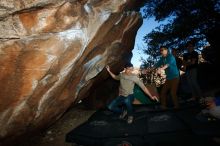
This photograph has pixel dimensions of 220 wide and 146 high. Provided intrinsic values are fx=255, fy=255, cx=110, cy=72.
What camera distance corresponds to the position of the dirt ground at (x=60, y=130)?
7.11 meters

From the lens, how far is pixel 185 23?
1166 cm

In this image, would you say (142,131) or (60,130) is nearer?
(142,131)

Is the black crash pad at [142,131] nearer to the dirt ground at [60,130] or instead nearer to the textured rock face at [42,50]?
the dirt ground at [60,130]

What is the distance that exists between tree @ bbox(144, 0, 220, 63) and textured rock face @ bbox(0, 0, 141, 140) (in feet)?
16.6

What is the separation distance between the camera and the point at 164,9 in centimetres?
1213

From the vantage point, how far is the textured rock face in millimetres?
5043

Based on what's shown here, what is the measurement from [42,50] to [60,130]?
11.7 ft

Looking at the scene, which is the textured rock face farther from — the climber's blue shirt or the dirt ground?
the climber's blue shirt

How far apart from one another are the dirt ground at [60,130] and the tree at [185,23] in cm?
507

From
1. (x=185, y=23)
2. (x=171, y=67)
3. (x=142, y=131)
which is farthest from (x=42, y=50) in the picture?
(x=185, y=23)

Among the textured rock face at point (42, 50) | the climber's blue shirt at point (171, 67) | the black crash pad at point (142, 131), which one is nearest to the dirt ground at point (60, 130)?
the textured rock face at point (42, 50)

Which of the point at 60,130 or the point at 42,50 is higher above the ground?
the point at 42,50

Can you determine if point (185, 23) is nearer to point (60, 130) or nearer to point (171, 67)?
point (171, 67)

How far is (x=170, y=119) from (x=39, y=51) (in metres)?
3.97
